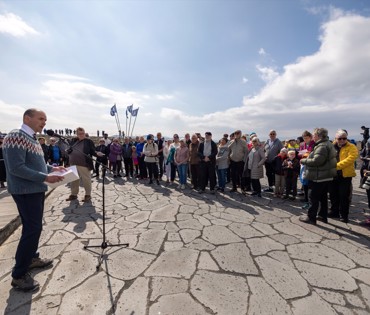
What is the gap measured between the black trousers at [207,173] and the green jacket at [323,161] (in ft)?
10.5

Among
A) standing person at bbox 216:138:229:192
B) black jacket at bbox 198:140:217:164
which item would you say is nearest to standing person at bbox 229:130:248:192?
standing person at bbox 216:138:229:192

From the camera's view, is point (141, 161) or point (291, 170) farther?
point (141, 161)

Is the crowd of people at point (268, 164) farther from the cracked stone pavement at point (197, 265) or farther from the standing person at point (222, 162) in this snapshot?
the cracked stone pavement at point (197, 265)

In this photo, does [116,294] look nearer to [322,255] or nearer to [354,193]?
[322,255]

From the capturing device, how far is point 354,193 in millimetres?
6773

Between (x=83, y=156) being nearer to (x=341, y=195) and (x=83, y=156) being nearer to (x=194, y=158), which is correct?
(x=194, y=158)

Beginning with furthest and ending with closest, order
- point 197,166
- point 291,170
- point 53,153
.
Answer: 1. point 53,153
2. point 197,166
3. point 291,170

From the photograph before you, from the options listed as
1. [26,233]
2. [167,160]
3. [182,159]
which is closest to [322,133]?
[182,159]

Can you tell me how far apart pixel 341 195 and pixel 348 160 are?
80 cm

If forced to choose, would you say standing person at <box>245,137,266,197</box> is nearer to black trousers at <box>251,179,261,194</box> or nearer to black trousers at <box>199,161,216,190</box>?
black trousers at <box>251,179,261,194</box>

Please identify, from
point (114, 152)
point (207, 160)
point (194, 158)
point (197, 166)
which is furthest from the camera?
point (114, 152)

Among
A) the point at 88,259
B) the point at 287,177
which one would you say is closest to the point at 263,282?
the point at 88,259

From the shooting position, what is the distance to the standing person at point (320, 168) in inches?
161

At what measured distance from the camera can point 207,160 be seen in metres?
6.93
